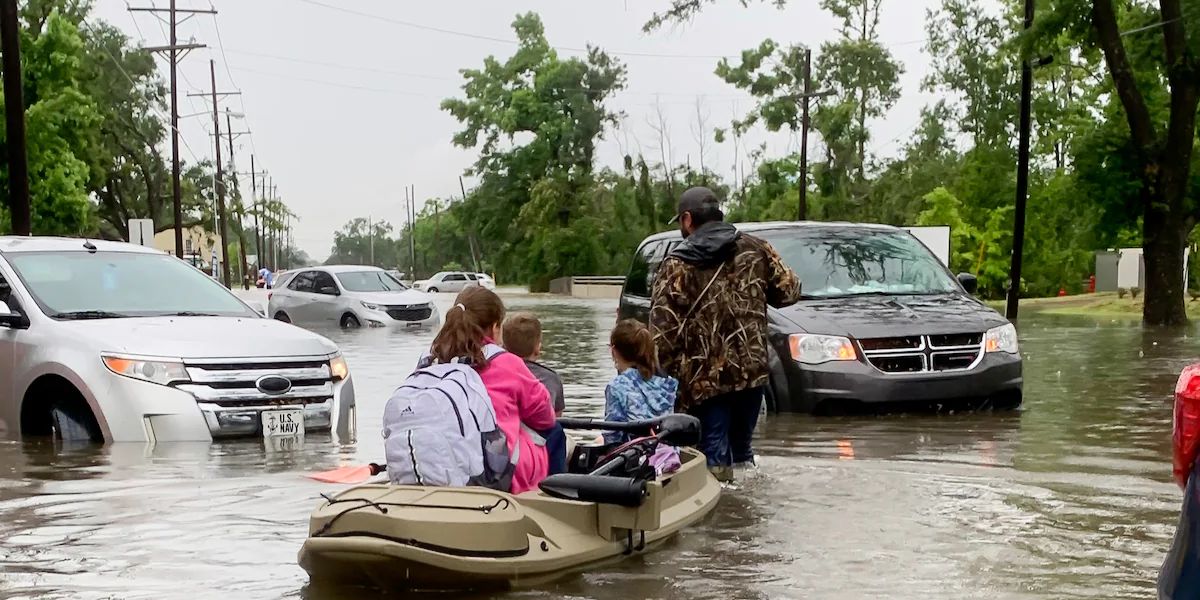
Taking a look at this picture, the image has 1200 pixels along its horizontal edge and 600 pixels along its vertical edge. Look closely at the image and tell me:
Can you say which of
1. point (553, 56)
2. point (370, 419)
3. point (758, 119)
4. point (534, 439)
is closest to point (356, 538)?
point (534, 439)

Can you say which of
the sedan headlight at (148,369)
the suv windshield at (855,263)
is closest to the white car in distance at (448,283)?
the suv windshield at (855,263)

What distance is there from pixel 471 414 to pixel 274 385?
4.18 m

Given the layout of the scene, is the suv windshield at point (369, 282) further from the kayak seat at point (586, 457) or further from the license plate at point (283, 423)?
the kayak seat at point (586, 457)

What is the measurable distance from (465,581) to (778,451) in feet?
15.7

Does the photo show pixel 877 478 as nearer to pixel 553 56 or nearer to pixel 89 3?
pixel 89 3

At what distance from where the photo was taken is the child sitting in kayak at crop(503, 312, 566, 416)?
23.9ft

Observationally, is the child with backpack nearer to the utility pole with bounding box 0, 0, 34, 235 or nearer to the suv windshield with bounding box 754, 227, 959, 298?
the suv windshield with bounding box 754, 227, 959, 298

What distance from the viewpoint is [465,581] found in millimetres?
5758

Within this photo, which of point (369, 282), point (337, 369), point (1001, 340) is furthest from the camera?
point (369, 282)

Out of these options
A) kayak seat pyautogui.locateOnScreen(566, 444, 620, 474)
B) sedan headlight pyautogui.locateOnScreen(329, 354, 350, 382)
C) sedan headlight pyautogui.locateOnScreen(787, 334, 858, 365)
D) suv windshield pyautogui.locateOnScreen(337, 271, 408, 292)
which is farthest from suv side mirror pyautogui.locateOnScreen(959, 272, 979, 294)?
suv windshield pyautogui.locateOnScreen(337, 271, 408, 292)

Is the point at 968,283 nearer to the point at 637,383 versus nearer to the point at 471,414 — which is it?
the point at 637,383

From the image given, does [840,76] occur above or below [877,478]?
above

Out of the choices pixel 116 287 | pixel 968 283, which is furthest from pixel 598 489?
pixel 968 283

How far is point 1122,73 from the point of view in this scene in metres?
27.2
